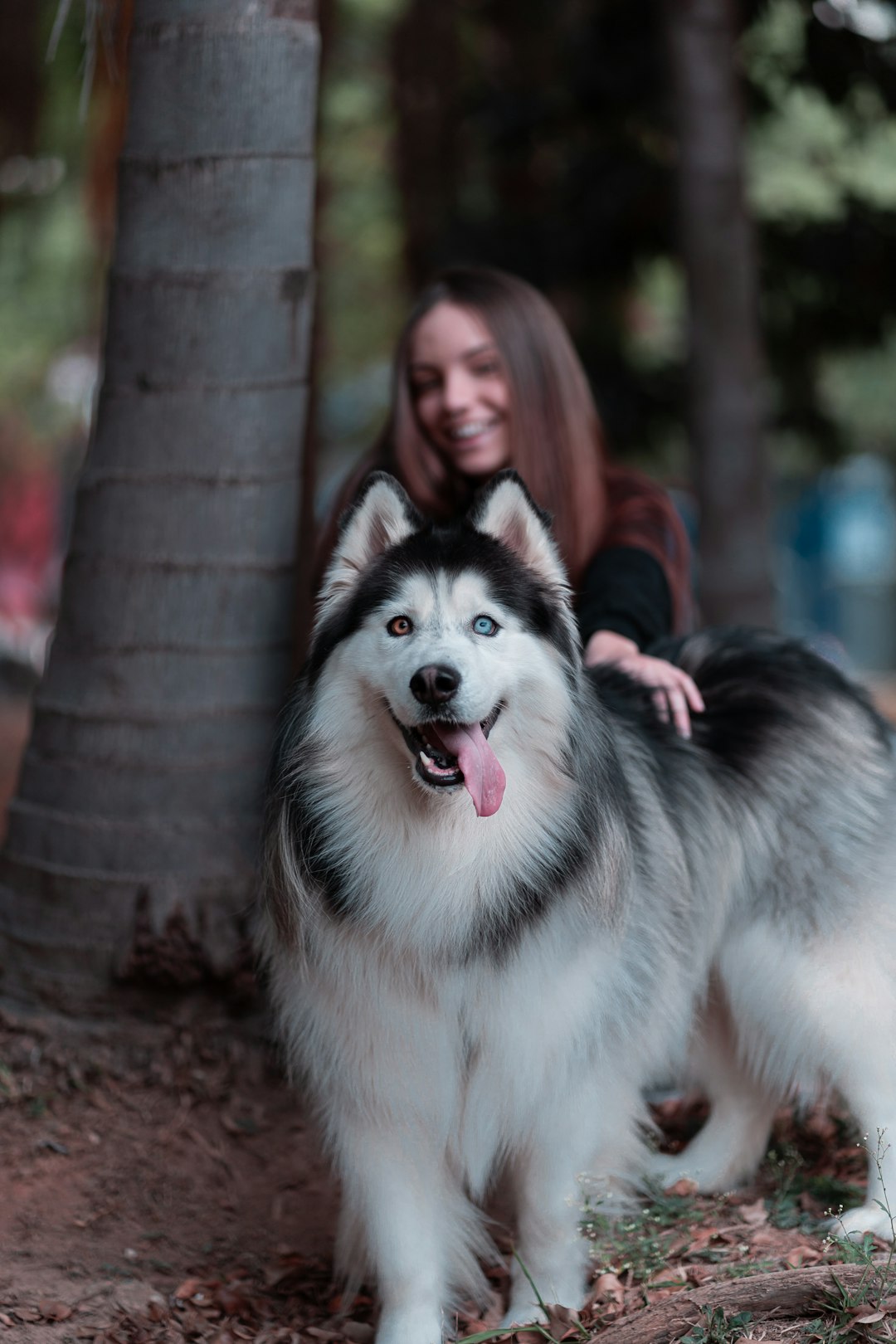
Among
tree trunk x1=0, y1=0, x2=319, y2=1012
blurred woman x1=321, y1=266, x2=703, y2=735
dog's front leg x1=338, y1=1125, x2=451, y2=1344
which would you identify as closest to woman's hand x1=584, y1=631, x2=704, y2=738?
blurred woman x1=321, y1=266, x2=703, y2=735

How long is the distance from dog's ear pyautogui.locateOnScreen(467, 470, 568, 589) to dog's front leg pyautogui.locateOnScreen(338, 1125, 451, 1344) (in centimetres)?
124

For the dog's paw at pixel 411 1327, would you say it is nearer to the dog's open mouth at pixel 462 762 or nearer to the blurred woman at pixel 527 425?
the dog's open mouth at pixel 462 762

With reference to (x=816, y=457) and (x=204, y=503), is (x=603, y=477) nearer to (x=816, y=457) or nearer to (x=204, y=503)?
(x=204, y=503)

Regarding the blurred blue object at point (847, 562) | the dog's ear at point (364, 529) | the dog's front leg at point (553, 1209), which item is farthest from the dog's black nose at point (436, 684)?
the blurred blue object at point (847, 562)

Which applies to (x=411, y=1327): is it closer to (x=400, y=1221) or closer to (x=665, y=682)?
(x=400, y=1221)

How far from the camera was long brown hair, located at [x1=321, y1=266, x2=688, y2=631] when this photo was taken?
3.83 metres

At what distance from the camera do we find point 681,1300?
2.57m

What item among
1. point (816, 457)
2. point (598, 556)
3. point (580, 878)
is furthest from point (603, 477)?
point (816, 457)

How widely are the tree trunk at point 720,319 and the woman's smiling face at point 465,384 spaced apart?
238 cm

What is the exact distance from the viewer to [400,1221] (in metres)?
2.80

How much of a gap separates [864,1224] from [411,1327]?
1.09 m

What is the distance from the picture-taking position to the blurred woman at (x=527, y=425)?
381 cm

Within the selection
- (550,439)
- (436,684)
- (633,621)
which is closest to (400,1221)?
(436,684)

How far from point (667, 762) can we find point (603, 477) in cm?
115
